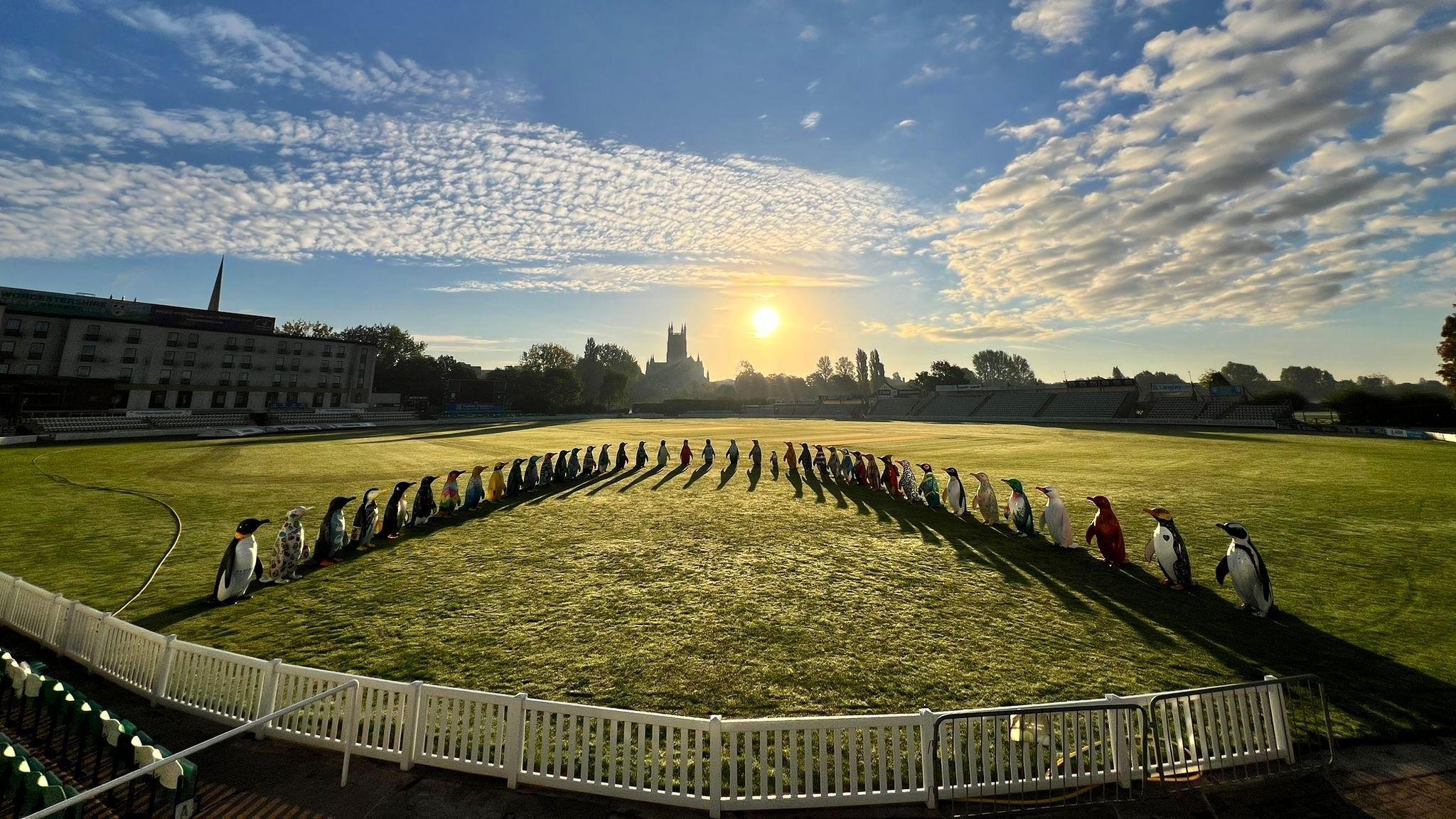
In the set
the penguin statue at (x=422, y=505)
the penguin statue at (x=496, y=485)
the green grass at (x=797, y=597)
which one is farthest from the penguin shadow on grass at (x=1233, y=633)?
the penguin statue at (x=496, y=485)

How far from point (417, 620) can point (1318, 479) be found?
3190 centimetres

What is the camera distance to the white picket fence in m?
4.80

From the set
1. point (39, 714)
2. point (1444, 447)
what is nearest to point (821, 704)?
point (39, 714)

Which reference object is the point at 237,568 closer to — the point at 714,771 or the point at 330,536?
the point at 330,536

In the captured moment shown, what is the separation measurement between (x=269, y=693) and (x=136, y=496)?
66.5 ft

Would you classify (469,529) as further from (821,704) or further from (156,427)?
(156,427)

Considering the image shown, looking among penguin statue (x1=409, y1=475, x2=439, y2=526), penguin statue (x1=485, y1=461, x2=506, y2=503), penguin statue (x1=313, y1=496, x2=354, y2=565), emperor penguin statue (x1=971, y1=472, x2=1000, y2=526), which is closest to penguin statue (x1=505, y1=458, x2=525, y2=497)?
penguin statue (x1=485, y1=461, x2=506, y2=503)

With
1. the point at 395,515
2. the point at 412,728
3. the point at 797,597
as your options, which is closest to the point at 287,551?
the point at 395,515

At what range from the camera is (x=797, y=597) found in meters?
9.63

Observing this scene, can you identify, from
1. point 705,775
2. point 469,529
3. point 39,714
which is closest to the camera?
point 705,775

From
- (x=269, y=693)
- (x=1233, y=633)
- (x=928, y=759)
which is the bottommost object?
(x=269, y=693)

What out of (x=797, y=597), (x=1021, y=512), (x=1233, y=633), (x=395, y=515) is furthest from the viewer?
(x=1021, y=512)

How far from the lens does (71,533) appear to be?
44.1 feet

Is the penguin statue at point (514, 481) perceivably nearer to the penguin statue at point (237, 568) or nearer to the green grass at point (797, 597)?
the green grass at point (797, 597)
